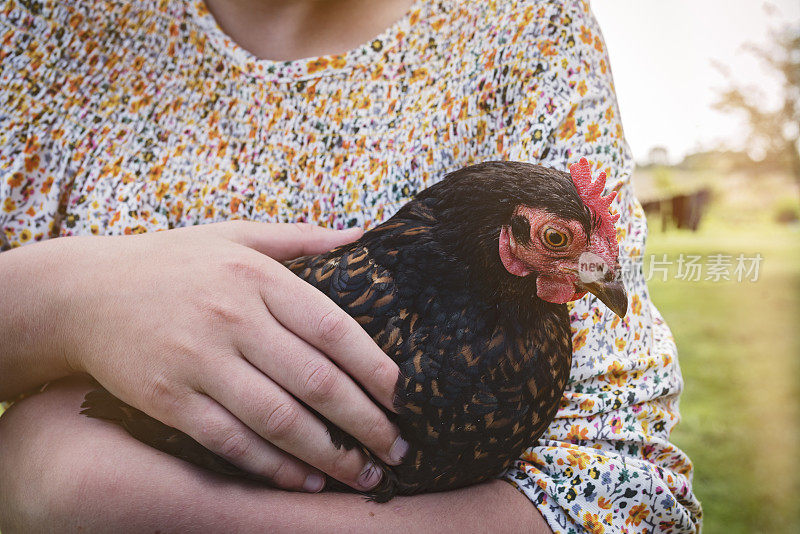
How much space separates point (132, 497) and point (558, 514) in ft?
1.84

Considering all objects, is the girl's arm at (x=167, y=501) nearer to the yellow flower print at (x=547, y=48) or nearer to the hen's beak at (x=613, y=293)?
the hen's beak at (x=613, y=293)

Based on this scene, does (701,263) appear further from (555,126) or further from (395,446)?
(395,446)

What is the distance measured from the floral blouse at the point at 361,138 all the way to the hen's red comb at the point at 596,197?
0.08 metres

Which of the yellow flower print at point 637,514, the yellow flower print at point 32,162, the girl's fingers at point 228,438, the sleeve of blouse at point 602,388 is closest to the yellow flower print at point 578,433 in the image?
the sleeve of blouse at point 602,388

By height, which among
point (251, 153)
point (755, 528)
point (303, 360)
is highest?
point (251, 153)

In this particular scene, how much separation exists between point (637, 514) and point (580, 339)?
25 centimetres

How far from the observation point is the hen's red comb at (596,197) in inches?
25.7

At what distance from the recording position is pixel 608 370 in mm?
752

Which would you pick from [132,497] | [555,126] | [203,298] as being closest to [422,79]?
[555,126]

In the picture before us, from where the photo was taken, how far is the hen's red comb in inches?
25.7

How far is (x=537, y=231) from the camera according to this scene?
64 centimetres

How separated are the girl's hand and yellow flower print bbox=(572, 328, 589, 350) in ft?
0.94

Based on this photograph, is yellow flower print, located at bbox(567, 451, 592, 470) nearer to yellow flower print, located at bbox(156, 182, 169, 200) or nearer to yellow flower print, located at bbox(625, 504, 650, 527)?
yellow flower print, located at bbox(625, 504, 650, 527)

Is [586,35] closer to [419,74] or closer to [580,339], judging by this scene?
[419,74]
